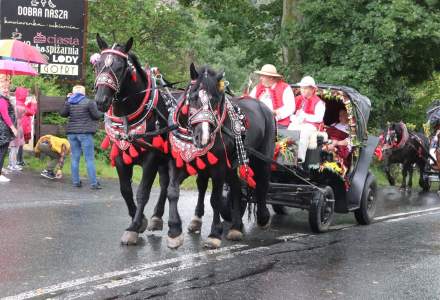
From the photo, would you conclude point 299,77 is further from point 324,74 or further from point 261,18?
point 261,18

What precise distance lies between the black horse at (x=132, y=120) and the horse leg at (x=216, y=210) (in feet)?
2.18

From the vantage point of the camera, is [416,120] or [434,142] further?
[416,120]

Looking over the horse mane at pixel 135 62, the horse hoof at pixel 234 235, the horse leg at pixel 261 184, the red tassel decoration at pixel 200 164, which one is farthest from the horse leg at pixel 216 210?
the horse mane at pixel 135 62

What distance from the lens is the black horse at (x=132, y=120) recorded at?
6.97 m

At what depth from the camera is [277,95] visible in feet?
31.5

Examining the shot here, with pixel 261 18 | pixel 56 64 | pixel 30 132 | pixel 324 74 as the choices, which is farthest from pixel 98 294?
pixel 261 18

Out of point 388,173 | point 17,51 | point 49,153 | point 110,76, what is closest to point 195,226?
point 110,76

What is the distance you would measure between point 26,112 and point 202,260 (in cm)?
751

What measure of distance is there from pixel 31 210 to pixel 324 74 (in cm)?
1023

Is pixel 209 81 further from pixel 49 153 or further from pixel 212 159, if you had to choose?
pixel 49 153

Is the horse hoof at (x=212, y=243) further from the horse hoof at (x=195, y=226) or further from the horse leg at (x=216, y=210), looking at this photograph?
the horse hoof at (x=195, y=226)

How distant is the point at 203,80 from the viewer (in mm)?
6969

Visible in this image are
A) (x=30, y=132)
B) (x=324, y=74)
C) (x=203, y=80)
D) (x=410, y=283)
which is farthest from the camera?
(x=324, y=74)

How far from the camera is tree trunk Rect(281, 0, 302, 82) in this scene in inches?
724
